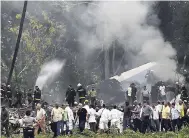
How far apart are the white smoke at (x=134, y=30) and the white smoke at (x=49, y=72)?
2.71 m

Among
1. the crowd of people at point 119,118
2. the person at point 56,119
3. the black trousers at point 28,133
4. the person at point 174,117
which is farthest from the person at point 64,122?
the person at point 174,117

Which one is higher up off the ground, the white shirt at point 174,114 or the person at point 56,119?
the white shirt at point 174,114

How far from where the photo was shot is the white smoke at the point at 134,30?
97.4 feet

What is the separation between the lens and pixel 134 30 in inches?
1230

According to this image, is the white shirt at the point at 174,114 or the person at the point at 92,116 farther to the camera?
the person at the point at 92,116

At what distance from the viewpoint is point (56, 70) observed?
34344mm

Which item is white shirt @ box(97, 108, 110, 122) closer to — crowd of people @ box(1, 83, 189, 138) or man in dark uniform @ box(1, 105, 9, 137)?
crowd of people @ box(1, 83, 189, 138)

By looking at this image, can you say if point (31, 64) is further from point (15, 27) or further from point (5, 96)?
point (5, 96)

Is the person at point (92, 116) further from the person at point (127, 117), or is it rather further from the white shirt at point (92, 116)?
the person at point (127, 117)

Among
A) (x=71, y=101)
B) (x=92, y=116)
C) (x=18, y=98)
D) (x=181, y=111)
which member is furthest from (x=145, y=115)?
(x=18, y=98)

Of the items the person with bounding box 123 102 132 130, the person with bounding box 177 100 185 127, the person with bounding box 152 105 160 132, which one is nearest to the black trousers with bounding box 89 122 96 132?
the person with bounding box 123 102 132 130

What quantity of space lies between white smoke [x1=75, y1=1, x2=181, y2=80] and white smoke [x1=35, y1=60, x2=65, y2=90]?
2.71m

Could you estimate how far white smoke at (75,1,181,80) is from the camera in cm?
2969

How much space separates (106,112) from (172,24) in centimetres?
1486
